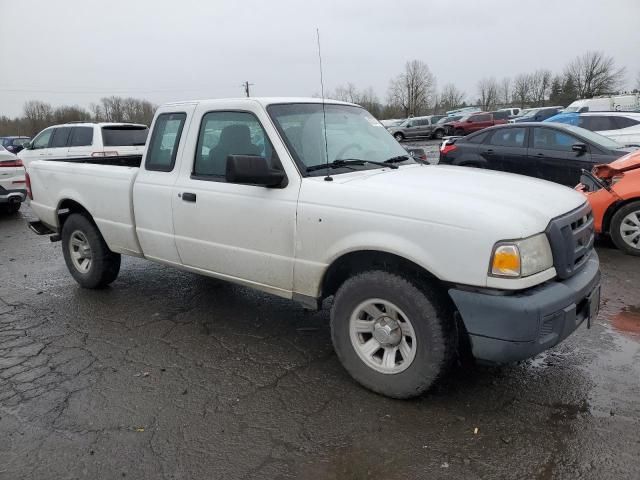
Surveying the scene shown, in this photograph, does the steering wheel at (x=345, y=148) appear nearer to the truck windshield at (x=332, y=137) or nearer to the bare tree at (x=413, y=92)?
the truck windshield at (x=332, y=137)

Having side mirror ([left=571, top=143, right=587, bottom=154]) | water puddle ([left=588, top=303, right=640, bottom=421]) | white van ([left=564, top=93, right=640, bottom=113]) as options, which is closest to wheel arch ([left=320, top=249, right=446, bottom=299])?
water puddle ([left=588, top=303, right=640, bottom=421])

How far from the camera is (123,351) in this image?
4062 millimetres

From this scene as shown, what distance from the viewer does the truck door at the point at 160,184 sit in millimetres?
4312

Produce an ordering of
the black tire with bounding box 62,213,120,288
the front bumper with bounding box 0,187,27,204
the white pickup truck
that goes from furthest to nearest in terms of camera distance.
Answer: the front bumper with bounding box 0,187,27,204, the black tire with bounding box 62,213,120,288, the white pickup truck

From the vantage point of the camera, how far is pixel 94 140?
479 inches

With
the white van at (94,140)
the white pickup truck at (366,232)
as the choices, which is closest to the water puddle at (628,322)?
the white pickup truck at (366,232)

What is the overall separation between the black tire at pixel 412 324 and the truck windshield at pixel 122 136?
33.7 feet

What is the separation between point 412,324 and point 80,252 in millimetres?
4150

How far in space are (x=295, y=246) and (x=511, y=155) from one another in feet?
23.4

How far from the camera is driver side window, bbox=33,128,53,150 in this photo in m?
13.3

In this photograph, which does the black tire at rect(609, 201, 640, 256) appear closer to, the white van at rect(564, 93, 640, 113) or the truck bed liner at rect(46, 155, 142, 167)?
the truck bed liner at rect(46, 155, 142, 167)

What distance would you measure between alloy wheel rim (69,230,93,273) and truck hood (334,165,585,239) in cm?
338

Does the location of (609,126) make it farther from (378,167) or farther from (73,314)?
(73,314)

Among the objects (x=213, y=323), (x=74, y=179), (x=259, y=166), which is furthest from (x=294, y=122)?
(x=74, y=179)
